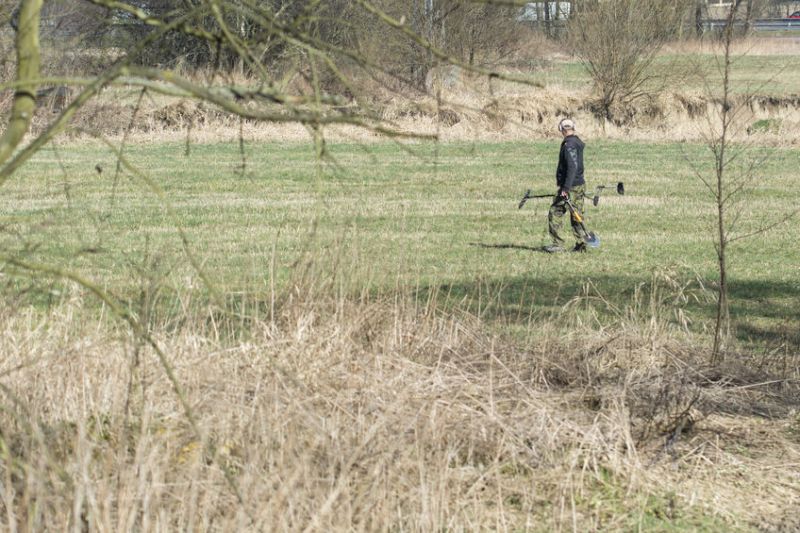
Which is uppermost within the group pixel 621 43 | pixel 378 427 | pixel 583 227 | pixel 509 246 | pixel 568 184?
pixel 621 43

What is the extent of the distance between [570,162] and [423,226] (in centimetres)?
242

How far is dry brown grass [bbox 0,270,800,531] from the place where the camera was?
427 cm

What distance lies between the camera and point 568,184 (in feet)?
42.0

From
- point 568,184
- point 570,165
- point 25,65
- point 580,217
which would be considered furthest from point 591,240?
point 25,65

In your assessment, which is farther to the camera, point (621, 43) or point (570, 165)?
point (621, 43)

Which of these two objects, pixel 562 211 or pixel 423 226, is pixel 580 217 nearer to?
pixel 562 211

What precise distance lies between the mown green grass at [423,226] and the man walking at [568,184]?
311 millimetres

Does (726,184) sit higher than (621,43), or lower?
lower

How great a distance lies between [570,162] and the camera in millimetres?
12742

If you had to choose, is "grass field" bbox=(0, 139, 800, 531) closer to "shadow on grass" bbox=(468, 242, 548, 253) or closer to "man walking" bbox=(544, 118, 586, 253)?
"man walking" bbox=(544, 118, 586, 253)

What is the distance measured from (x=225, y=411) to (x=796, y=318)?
6117 millimetres

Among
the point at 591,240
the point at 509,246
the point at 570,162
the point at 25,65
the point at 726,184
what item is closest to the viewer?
the point at 25,65

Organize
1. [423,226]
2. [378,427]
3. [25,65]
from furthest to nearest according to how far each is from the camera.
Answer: [423,226], [378,427], [25,65]

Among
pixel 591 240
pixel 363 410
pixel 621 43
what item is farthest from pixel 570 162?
pixel 621 43
